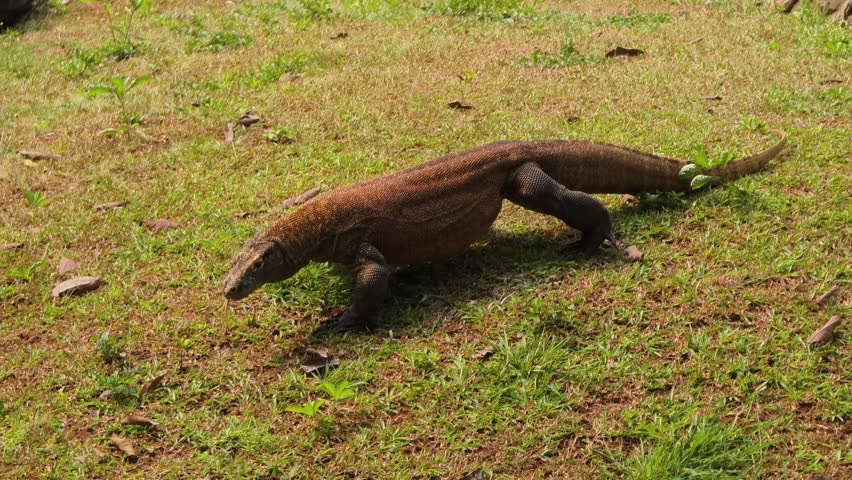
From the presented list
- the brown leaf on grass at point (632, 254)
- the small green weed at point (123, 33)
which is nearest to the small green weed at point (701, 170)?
the brown leaf on grass at point (632, 254)

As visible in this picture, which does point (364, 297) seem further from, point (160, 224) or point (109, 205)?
point (109, 205)

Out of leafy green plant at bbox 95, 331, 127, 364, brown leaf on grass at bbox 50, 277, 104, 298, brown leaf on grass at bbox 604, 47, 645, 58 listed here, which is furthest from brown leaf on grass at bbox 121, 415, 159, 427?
brown leaf on grass at bbox 604, 47, 645, 58

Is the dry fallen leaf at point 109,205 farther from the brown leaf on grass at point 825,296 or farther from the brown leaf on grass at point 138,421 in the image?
the brown leaf on grass at point 825,296

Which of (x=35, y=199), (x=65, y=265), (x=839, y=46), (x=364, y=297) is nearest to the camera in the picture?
(x=364, y=297)

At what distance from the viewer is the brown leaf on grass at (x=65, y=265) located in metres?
5.07

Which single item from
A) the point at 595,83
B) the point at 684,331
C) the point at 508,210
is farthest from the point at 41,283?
the point at 595,83

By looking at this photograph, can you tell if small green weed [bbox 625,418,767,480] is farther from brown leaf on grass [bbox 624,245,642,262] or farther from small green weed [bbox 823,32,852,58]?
small green weed [bbox 823,32,852,58]

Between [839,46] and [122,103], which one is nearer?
[122,103]

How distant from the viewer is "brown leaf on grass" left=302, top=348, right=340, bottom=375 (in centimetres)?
407

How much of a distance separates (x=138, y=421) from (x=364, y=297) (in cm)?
123

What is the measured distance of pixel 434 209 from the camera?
4.65m

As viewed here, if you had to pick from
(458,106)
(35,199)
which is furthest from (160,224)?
(458,106)

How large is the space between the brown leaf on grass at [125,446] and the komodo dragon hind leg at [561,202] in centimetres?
243

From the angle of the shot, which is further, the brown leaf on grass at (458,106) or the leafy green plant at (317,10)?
the leafy green plant at (317,10)
